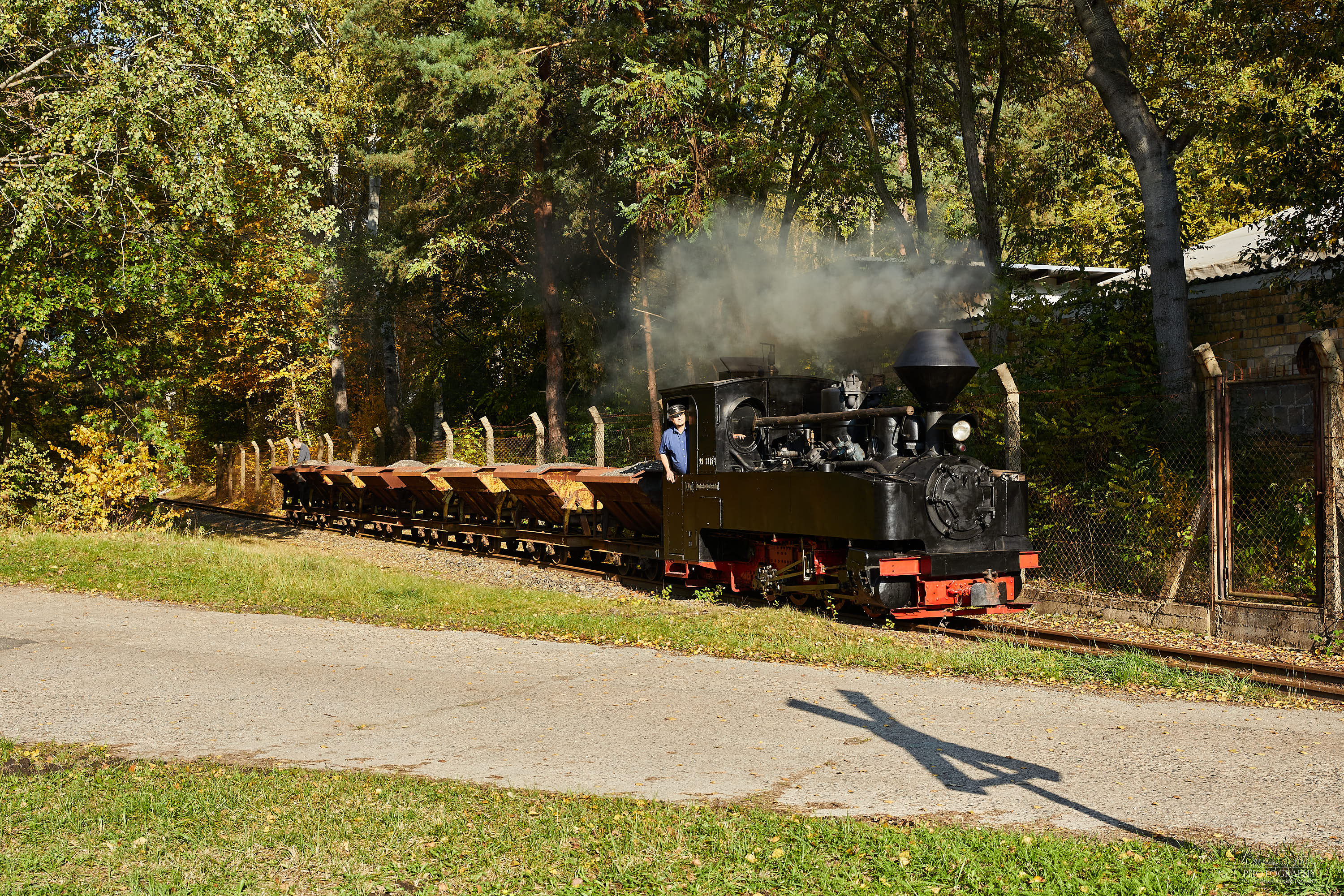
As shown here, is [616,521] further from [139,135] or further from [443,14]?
[443,14]

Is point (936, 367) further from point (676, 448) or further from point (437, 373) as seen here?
point (437, 373)

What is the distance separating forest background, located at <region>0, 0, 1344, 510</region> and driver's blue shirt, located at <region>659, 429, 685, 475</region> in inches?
186

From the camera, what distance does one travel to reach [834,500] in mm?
9891

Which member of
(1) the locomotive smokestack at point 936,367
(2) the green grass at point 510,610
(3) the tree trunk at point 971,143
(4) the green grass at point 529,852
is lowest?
(4) the green grass at point 529,852

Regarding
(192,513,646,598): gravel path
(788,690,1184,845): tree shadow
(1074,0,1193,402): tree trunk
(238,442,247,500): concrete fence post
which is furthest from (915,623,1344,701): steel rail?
(238,442,247,500): concrete fence post

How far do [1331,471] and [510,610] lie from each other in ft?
26.0

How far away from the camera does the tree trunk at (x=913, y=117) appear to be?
19703mm

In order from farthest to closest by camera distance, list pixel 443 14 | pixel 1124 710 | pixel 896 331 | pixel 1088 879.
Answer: pixel 443 14 < pixel 896 331 < pixel 1124 710 < pixel 1088 879

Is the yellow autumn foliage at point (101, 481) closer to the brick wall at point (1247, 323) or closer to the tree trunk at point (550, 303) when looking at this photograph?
the tree trunk at point (550, 303)

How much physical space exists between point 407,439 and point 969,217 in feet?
83.8

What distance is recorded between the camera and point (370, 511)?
23.6 meters

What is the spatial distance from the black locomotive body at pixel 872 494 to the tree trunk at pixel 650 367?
31.0ft

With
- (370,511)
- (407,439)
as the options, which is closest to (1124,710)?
(370,511)

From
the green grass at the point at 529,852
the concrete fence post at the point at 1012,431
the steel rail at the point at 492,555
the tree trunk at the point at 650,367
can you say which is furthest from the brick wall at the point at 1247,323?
the green grass at the point at 529,852
